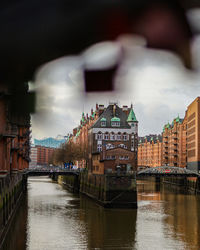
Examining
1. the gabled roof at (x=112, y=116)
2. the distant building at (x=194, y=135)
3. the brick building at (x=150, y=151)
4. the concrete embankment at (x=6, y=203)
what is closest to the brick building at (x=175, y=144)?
the distant building at (x=194, y=135)

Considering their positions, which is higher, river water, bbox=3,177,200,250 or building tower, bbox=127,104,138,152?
building tower, bbox=127,104,138,152

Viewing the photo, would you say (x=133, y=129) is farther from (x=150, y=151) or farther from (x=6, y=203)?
(x=150, y=151)

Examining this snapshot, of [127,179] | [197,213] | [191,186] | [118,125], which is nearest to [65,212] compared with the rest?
[127,179]

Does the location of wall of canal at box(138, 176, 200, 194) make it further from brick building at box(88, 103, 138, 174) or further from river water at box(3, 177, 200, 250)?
river water at box(3, 177, 200, 250)

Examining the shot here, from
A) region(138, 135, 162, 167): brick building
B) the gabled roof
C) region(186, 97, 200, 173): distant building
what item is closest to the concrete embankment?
the gabled roof

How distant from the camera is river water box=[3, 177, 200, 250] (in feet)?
65.1

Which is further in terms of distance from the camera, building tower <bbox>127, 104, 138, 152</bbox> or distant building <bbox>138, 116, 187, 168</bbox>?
distant building <bbox>138, 116, 187, 168</bbox>

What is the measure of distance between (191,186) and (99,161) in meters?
27.6

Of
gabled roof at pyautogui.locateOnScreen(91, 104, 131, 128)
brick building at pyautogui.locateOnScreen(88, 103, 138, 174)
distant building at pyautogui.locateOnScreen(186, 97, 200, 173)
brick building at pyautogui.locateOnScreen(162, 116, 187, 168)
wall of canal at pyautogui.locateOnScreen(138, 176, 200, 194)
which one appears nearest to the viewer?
wall of canal at pyautogui.locateOnScreen(138, 176, 200, 194)

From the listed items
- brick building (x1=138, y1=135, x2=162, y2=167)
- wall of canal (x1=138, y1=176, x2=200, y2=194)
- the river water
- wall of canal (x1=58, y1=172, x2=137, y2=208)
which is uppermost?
brick building (x1=138, y1=135, x2=162, y2=167)

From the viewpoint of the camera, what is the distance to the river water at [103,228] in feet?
65.1

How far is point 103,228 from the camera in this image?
82.0 ft

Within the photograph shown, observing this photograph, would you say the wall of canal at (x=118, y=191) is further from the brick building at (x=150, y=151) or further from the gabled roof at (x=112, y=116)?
the brick building at (x=150, y=151)

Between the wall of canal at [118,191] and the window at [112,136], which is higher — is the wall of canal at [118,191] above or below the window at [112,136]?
below
